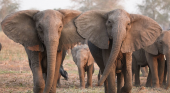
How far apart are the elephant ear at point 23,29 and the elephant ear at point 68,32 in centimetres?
49

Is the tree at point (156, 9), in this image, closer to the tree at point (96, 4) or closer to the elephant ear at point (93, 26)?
the tree at point (96, 4)

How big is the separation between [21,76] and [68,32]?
5027 mm

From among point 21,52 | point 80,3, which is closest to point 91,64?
point 21,52

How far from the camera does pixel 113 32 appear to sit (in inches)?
207

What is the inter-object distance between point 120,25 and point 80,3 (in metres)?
29.3

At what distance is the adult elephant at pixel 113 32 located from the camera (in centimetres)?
553

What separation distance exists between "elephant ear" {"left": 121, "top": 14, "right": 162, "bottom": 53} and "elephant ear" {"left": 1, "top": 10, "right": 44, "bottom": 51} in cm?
178

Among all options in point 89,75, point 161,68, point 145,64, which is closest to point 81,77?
point 89,75

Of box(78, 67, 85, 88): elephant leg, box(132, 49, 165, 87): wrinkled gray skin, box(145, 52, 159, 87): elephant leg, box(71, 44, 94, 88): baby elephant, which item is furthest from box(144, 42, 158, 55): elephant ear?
box(78, 67, 85, 88): elephant leg

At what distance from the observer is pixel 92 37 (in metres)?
5.98

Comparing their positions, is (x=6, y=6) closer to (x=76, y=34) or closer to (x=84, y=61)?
(x=84, y=61)

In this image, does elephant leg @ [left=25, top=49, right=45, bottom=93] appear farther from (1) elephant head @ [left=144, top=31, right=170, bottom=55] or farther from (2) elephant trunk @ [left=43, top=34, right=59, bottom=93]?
(1) elephant head @ [left=144, top=31, right=170, bottom=55]

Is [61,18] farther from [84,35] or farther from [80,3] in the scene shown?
[80,3]

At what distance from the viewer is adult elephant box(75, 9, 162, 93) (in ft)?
18.1
